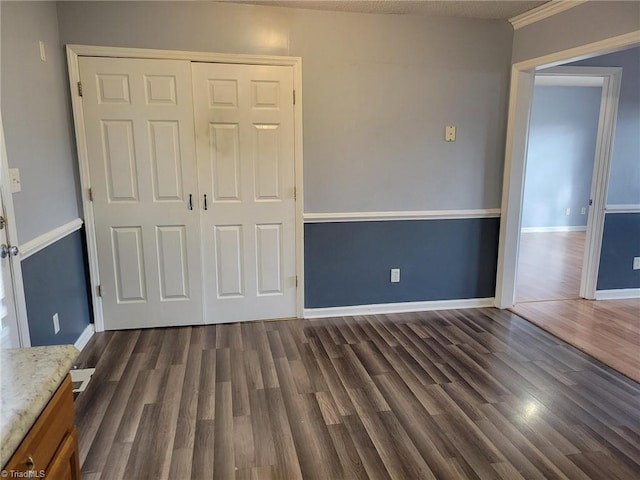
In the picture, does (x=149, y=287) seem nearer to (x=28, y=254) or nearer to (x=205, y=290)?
(x=205, y=290)

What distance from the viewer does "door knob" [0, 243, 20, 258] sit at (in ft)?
→ 6.56

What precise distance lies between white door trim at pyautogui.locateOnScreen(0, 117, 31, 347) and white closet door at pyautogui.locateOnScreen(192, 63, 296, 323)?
1.30 m

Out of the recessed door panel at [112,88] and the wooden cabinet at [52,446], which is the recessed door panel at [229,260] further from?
the wooden cabinet at [52,446]

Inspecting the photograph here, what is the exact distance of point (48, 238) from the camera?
8.25ft

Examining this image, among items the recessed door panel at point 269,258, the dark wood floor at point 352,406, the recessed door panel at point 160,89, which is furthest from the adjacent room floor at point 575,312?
the recessed door panel at point 160,89

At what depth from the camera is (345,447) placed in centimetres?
201

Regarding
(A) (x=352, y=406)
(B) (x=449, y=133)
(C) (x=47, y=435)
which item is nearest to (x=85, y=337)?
(A) (x=352, y=406)

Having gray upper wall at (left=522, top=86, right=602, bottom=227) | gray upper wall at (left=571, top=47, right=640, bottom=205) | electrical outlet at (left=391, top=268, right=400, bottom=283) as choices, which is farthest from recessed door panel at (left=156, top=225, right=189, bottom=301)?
gray upper wall at (left=522, top=86, right=602, bottom=227)

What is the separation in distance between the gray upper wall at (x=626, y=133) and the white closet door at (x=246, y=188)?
9.16 feet

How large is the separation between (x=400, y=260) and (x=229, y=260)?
4.71 feet

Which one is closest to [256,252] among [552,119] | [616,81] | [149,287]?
[149,287]

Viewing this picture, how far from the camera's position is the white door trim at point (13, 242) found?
2057 mm

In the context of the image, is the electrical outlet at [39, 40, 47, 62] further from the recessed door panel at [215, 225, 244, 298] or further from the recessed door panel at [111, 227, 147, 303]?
the recessed door panel at [215, 225, 244, 298]

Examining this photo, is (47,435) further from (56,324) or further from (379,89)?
(379,89)
